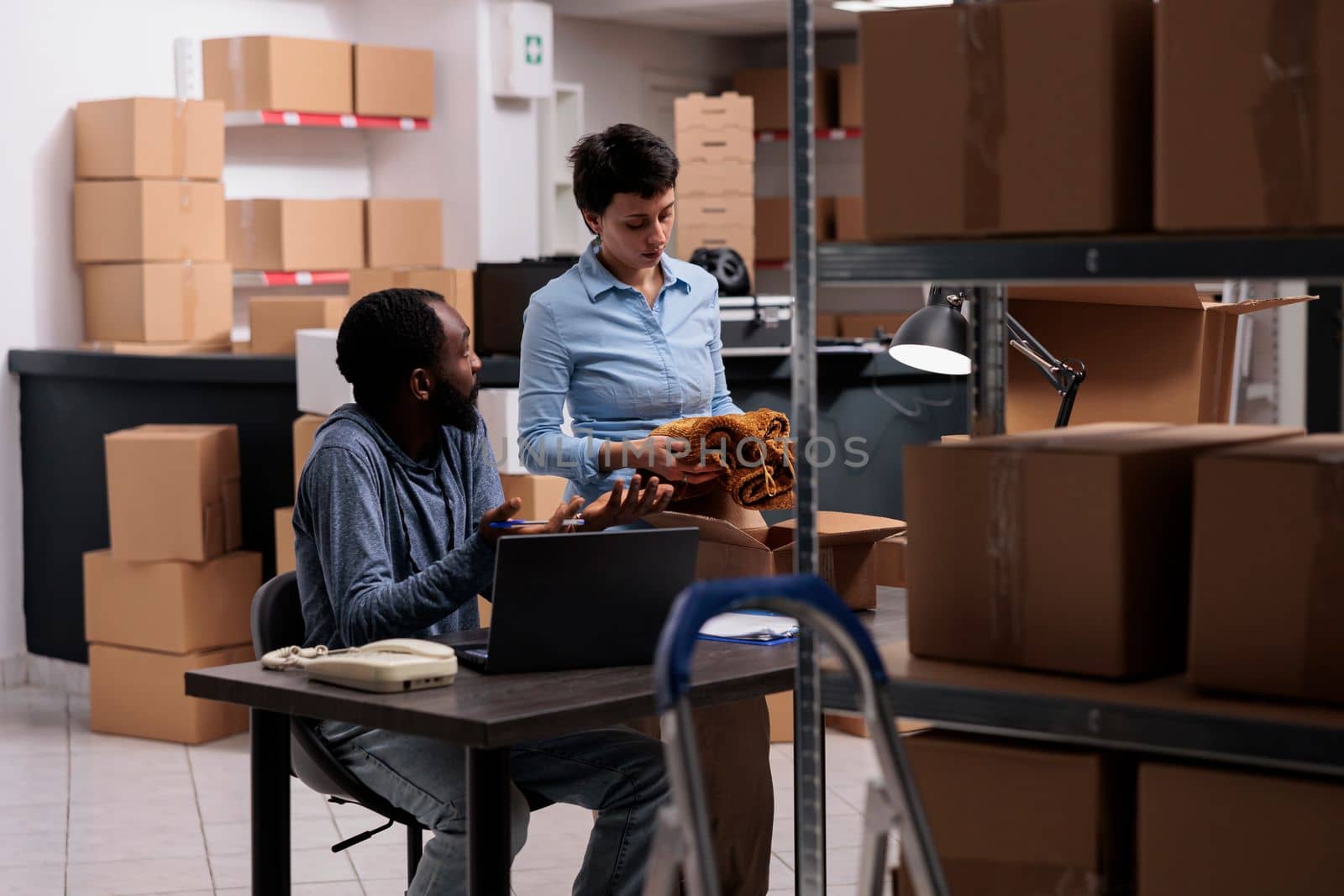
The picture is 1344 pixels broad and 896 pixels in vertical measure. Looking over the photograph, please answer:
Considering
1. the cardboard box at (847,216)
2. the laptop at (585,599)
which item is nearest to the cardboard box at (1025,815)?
the laptop at (585,599)

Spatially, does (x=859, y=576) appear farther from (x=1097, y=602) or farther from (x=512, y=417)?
(x=512, y=417)

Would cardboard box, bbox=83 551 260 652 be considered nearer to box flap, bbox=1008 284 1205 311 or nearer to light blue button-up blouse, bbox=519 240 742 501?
light blue button-up blouse, bbox=519 240 742 501

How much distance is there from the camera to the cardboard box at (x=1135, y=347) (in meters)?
→ 2.78

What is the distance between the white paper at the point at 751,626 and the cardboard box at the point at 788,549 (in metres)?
0.07

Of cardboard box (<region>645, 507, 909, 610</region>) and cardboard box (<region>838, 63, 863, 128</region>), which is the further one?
cardboard box (<region>838, 63, 863, 128</region>)

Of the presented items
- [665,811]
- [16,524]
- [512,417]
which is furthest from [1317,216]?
[16,524]

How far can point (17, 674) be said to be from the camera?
552 centimetres

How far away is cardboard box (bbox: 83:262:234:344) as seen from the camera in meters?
5.49

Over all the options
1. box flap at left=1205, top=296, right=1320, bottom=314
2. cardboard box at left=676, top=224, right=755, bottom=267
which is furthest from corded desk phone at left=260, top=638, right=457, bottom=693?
cardboard box at left=676, top=224, right=755, bottom=267

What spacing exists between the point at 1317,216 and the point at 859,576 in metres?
1.17

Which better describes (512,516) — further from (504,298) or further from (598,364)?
(504,298)

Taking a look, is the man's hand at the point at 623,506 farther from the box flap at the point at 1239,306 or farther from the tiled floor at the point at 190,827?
the tiled floor at the point at 190,827

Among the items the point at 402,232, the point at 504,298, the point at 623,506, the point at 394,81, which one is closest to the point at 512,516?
the point at 623,506

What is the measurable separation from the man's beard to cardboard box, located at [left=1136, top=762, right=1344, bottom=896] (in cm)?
134
